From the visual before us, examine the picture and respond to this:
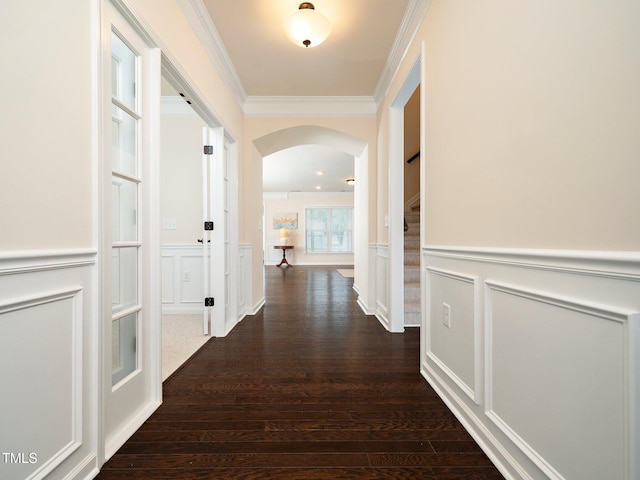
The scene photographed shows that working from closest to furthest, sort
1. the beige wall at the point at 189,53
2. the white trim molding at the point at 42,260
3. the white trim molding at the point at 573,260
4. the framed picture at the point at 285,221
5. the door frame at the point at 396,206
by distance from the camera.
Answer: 1. the white trim molding at the point at 573,260
2. the white trim molding at the point at 42,260
3. the beige wall at the point at 189,53
4. the door frame at the point at 396,206
5. the framed picture at the point at 285,221

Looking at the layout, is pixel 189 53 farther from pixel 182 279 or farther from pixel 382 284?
pixel 382 284

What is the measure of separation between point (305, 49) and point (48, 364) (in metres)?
2.69

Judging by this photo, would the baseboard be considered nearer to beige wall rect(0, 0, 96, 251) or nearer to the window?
beige wall rect(0, 0, 96, 251)

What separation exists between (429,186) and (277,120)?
2.24 m

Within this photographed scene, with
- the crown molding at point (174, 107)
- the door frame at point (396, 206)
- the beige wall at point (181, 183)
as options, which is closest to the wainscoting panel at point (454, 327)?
the door frame at point (396, 206)

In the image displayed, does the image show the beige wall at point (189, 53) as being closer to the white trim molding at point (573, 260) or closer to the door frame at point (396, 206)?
the door frame at point (396, 206)

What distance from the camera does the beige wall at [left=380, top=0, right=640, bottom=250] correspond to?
29.5 inches

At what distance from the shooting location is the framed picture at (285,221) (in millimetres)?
10250

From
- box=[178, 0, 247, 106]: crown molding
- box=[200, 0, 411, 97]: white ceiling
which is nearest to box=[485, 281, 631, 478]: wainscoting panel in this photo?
box=[200, 0, 411, 97]: white ceiling

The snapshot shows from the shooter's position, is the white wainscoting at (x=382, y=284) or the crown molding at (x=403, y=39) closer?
the crown molding at (x=403, y=39)

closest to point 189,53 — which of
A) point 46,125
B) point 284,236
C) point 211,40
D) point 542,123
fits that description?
point 211,40

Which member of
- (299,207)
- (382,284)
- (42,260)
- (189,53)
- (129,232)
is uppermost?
(189,53)

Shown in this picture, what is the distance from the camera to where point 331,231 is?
34.3 ft

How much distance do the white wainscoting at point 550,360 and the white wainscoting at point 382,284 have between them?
4.75ft
